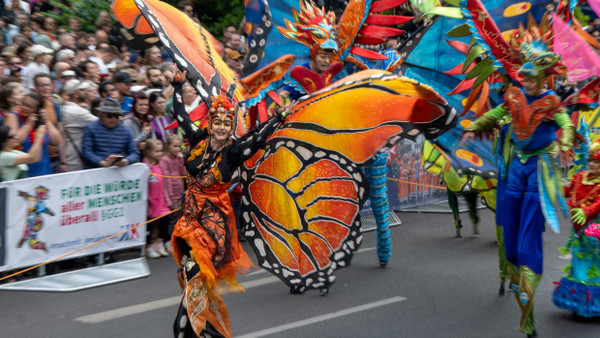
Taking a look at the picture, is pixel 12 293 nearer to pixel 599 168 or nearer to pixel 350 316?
pixel 350 316

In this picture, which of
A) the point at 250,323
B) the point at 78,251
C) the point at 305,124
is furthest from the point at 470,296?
the point at 78,251

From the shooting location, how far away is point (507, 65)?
17.1 feet

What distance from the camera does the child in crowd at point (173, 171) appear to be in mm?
7511

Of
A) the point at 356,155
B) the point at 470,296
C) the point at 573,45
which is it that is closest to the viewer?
the point at 356,155

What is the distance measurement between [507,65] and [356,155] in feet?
5.58

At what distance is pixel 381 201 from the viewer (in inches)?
266

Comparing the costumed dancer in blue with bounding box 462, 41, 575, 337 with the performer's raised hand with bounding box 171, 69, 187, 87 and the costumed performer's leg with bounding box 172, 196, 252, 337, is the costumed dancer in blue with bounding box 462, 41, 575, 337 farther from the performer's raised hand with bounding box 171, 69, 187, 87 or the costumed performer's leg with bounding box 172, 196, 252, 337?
the performer's raised hand with bounding box 171, 69, 187, 87

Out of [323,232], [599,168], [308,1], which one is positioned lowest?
[323,232]

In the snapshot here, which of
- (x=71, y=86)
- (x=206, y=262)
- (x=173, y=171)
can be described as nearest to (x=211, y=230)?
(x=206, y=262)

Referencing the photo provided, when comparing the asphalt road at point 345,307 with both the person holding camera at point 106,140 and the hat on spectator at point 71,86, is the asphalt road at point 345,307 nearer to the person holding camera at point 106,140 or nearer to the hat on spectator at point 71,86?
the person holding camera at point 106,140

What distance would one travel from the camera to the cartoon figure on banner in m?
6.29

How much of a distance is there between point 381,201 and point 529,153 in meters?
2.04

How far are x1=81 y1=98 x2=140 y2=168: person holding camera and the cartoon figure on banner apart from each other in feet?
2.19

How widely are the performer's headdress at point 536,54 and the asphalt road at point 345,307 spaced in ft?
6.58
